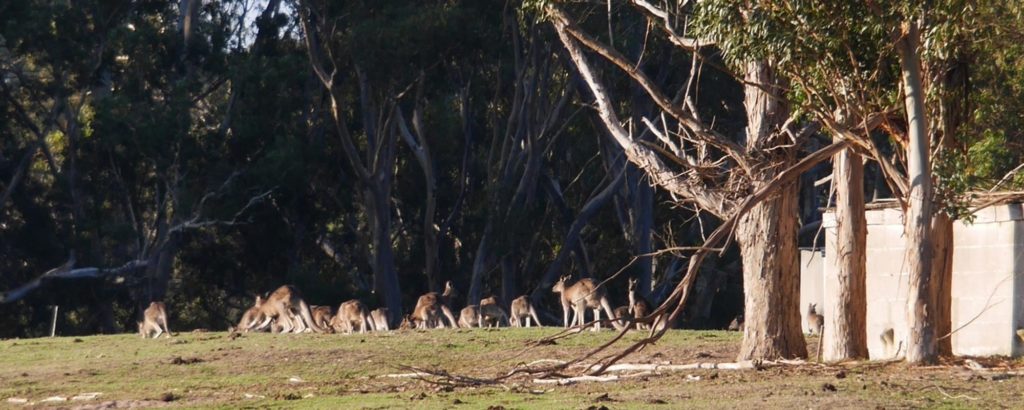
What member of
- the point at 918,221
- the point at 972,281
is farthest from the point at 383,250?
the point at 918,221

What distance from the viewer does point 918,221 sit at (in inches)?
666

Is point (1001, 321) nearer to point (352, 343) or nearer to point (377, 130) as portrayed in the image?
point (352, 343)

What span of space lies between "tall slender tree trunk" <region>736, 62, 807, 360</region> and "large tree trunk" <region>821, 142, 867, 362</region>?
1.85ft

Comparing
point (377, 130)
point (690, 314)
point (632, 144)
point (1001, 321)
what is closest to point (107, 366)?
point (632, 144)

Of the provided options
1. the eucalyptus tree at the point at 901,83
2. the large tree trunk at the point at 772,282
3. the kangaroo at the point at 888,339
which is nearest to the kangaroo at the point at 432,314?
the large tree trunk at the point at 772,282

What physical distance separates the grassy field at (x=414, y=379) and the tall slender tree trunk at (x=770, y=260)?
1.16 metres

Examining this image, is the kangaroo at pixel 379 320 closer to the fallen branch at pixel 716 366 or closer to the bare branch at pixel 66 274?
the fallen branch at pixel 716 366

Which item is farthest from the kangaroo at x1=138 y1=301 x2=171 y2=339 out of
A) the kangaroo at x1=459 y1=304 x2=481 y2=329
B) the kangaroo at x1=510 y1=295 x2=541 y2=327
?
the kangaroo at x1=510 y1=295 x2=541 y2=327

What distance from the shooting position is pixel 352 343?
77.7 feet

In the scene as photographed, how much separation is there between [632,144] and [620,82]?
2062 centimetres

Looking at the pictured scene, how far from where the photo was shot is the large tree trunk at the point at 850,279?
18891 mm

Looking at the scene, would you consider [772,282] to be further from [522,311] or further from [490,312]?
[490,312]

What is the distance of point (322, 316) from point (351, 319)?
1533 mm

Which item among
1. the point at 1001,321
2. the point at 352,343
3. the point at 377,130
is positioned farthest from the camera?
the point at 377,130
